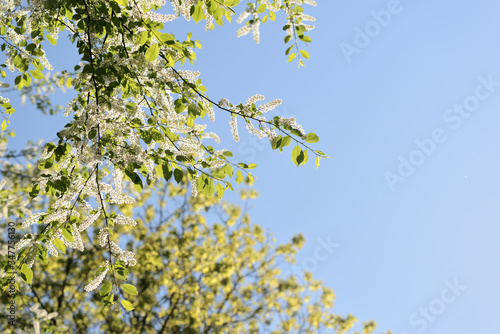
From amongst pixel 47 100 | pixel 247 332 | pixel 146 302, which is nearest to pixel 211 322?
pixel 247 332

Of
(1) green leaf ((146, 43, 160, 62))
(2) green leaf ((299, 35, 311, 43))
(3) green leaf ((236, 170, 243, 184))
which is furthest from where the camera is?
(2) green leaf ((299, 35, 311, 43))

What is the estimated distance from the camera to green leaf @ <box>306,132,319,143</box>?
8.26 ft

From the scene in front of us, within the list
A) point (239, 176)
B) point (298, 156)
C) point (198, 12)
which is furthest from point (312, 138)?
point (198, 12)

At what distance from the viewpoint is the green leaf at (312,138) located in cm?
252

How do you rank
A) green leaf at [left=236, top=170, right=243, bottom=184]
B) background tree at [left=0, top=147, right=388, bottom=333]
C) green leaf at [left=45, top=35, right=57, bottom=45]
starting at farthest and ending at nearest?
background tree at [left=0, top=147, right=388, bottom=333] < green leaf at [left=45, top=35, right=57, bottom=45] < green leaf at [left=236, top=170, right=243, bottom=184]

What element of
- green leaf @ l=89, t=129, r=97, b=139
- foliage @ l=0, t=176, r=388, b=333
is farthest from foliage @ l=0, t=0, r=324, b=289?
foliage @ l=0, t=176, r=388, b=333

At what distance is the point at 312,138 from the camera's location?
2529 millimetres

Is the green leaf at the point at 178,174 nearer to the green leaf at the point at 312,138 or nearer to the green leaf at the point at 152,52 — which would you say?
the green leaf at the point at 152,52

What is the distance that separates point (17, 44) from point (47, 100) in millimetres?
4945

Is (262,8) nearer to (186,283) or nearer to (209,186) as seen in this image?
(209,186)

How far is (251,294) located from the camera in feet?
38.2

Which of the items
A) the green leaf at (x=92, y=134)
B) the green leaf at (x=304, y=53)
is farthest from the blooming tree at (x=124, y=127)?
the green leaf at (x=304, y=53)

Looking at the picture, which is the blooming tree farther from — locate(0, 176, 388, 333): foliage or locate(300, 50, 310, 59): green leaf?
locate(0, 176, 388, 333): foliage

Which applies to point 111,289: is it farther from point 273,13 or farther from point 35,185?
point 273,13
